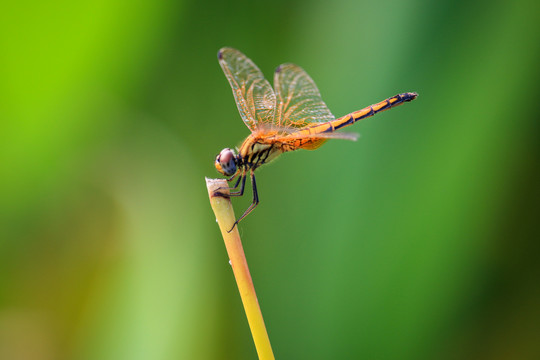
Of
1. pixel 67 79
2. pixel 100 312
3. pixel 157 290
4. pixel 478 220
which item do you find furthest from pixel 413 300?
pixel 67 79

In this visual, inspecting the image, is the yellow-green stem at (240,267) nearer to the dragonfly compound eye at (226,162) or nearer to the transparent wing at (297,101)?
the dragonfly compound eye at (226,162)

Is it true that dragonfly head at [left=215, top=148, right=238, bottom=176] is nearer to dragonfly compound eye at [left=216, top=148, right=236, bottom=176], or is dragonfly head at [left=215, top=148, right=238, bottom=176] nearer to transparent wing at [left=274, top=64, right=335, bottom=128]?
dragonfly compound eye at [left=216, top=148, right=236, bottom=176]

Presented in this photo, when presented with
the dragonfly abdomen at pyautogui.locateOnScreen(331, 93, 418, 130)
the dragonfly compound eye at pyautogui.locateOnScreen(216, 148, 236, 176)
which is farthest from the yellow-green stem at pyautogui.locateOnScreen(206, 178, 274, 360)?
the dragonfly abdomen at pyautogui.locateOnScreen(331, 93, 418, 130)

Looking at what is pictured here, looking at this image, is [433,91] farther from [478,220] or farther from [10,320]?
[10,320]

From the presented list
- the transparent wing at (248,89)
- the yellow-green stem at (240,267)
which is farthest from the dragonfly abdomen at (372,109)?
the yellow-green stem at (240,267)

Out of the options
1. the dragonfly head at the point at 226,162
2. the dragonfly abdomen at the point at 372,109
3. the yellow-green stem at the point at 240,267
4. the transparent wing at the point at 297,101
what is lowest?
the yellow-green stem at the point at 240,267
